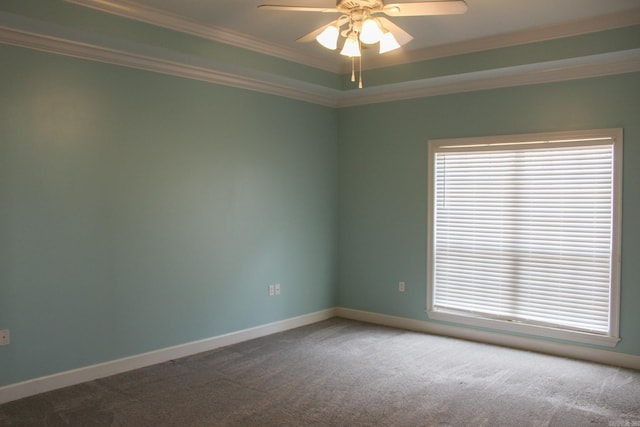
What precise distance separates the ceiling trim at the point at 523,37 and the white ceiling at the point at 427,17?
0.16 ft

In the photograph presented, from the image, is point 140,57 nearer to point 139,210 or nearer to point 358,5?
point 139,210

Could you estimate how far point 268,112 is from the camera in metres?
5.48

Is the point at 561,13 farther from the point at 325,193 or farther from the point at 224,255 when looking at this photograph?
the point at 224,255

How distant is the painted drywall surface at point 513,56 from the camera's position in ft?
13.6

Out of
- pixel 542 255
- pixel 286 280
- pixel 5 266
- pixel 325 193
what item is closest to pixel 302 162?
pixel 325 193

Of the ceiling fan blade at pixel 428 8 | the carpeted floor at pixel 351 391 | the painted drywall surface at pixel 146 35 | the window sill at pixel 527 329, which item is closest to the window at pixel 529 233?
the window sill at pixel 527 329

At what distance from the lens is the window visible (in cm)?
460

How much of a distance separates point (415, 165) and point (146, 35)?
299 cm

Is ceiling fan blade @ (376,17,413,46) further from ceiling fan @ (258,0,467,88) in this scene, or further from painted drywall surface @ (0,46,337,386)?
painted drywall surface @ (0,46,337,386)

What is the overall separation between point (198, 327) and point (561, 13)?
4.01m

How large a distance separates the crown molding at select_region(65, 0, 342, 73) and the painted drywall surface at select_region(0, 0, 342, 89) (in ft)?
→ 0.11

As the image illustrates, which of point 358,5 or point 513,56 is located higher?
point 513,56

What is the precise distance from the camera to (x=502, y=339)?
517 centimetres

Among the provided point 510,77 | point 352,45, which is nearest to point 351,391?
point 352,45
